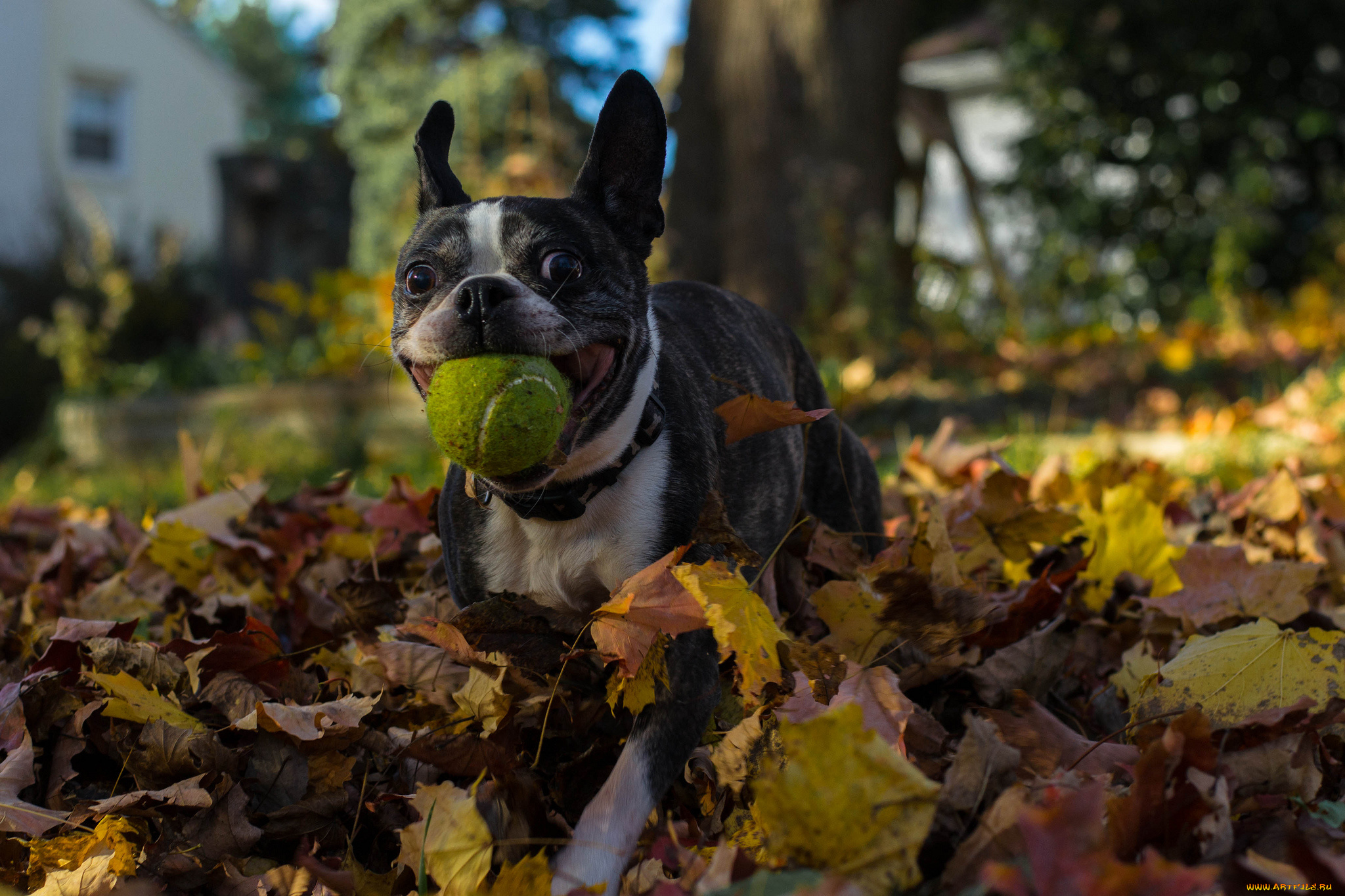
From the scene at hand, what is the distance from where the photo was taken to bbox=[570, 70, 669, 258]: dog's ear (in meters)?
2.05

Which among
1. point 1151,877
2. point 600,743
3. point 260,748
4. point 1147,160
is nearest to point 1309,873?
point 1151,877

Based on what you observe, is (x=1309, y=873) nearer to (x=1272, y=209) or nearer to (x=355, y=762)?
(x=355, y=762)

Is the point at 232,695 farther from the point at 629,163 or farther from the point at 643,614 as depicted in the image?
the point at 629,163

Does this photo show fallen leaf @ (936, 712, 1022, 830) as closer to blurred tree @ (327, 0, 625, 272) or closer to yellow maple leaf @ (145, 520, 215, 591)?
yellow maple leaf @ (145, 520, 215, 591)

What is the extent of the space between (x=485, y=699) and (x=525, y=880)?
0.38 meters

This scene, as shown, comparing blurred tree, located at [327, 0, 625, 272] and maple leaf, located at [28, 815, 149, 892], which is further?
blurred tree, located at [327, 0, 625, 272]

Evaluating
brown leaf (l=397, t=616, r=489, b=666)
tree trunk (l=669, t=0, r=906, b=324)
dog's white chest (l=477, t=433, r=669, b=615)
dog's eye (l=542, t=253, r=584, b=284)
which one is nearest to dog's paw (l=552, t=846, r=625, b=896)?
brown leaf (l=397, t=616, r=489, b=666)

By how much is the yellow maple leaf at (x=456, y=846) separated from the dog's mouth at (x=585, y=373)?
63 centimetres

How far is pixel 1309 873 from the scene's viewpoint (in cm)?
117

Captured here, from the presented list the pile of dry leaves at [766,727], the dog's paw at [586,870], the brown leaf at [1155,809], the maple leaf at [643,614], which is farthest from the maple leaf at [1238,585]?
the dog's paw at [586,870]

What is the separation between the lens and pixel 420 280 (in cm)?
202

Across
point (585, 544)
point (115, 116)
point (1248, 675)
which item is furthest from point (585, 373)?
point (115, 116)

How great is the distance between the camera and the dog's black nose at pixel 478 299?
1.74m

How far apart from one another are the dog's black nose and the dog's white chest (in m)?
0.36
